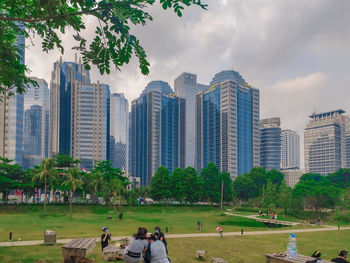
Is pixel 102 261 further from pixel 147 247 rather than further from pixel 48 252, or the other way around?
pixel 147 247

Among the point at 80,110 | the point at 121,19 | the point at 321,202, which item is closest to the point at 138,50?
the point at 121,19

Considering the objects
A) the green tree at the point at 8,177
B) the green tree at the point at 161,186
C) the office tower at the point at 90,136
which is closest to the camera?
the green tree at the point at 8,177

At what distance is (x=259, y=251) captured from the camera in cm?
2436

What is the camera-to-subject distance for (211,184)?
102m

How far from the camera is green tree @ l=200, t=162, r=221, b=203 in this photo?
3935 inches

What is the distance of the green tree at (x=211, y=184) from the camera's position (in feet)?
328

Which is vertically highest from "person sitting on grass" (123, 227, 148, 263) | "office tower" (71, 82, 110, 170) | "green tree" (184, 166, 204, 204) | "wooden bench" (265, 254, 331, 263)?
"office tower" (71, 82, 110, 170)

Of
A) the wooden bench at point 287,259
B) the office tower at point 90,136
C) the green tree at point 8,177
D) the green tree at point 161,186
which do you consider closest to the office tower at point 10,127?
the office tower at point 90,136

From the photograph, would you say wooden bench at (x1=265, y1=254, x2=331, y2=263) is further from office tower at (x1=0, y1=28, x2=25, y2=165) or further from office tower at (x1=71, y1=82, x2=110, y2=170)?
office tower at (x1=71, y1=82, x2=110, y2=170)

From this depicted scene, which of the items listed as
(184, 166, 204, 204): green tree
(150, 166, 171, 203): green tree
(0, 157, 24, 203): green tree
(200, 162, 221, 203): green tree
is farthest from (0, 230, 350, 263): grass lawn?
(200, 162, 221, 203): green tree

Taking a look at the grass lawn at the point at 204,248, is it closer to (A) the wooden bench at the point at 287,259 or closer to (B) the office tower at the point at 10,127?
(A) the wooden bench at the point at 287,259

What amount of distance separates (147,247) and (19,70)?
11.2 meters

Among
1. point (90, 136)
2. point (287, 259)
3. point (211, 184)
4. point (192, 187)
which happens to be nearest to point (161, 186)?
point (192, 187)

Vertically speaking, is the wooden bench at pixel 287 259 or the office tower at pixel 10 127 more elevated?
the office tower at pixel 10 127
